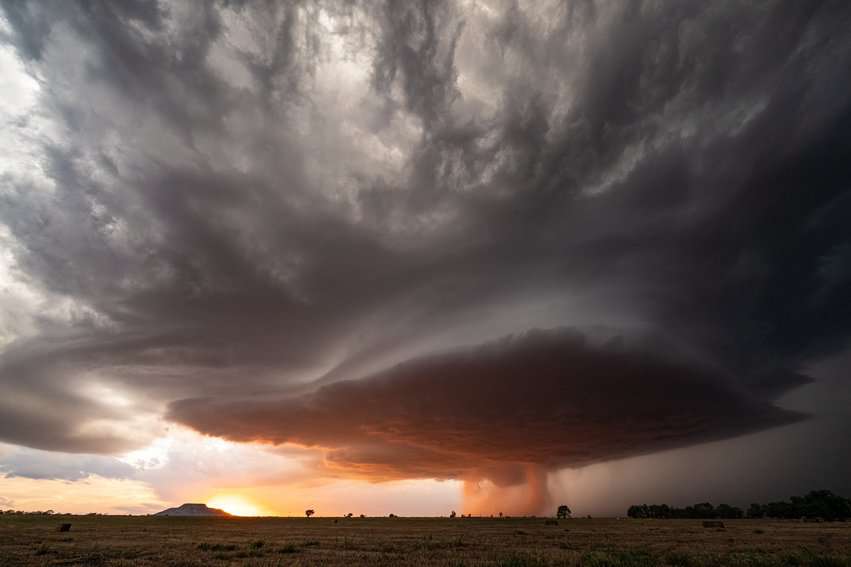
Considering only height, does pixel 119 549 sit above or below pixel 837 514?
below

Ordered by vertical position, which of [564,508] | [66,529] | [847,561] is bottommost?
[847,561]

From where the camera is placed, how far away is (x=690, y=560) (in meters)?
29.4

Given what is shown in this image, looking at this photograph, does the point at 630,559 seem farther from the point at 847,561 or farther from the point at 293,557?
the point at 293,557

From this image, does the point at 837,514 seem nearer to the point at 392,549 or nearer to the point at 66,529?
the point at 392,549

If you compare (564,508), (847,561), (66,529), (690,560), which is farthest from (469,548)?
(564,508)

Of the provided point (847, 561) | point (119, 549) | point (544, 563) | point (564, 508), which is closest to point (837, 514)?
point (564, 508)

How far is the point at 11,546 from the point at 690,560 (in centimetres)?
4743

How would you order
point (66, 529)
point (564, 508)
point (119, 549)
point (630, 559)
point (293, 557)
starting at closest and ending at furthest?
point (630, 559), point (293, 557), point (119, 549), point (66, 529), point (564, 508)

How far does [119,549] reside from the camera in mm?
37188

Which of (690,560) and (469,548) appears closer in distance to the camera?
(690,560)

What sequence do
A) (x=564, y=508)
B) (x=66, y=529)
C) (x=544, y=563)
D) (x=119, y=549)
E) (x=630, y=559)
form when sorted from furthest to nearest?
(x=564, y=508)
(x=66, y=529)
(x=119, y=549)
(x=630, y=559)
(x=544, y=563)

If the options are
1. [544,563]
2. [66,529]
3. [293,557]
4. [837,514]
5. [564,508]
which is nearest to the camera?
[544,563]

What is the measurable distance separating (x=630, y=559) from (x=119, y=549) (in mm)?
35595

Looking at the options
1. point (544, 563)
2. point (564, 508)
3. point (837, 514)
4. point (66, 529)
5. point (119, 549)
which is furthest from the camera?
point (564, 508)
